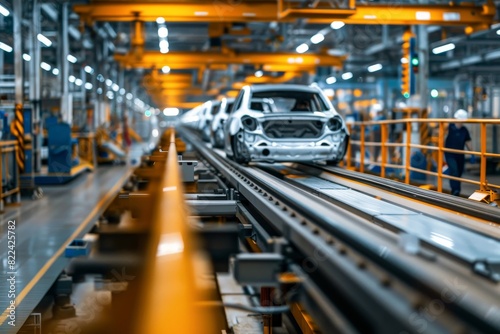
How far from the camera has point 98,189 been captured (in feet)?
51.9

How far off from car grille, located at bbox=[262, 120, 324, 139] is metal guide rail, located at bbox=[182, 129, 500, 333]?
562 centimetres

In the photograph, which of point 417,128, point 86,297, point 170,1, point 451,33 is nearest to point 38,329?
point 86,297

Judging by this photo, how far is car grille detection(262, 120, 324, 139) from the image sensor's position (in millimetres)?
10359

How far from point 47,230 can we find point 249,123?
346 centimetres

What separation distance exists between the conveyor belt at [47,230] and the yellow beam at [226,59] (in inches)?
285

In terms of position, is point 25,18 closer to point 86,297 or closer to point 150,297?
point 86,297

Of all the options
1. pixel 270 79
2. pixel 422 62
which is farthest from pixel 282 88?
pixel 270 79

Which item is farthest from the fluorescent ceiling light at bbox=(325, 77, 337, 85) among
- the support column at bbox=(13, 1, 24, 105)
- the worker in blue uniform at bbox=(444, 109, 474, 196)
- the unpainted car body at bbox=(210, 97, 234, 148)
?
the support column at bbox=(13, 1, 24, 105)

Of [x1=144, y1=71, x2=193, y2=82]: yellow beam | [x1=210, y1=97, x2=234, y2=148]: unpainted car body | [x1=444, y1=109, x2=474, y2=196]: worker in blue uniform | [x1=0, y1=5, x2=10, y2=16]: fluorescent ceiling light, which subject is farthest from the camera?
[x1=144, y1=71, x2=193, y2=82]: yellow beam

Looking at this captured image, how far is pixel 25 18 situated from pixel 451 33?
72.2 feet

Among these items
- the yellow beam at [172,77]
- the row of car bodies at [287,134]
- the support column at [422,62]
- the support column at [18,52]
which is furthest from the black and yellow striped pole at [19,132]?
the yellow beam at [172,77]

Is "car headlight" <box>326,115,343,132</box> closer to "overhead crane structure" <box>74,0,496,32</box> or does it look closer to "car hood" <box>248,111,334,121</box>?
"car hood" <box>248,111,334,121</box>

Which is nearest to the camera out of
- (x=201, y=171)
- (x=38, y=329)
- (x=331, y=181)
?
(x=38, y=329)

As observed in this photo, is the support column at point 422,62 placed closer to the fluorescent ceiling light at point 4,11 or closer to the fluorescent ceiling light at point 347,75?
the fluorescent ceiling light at point 4,11
